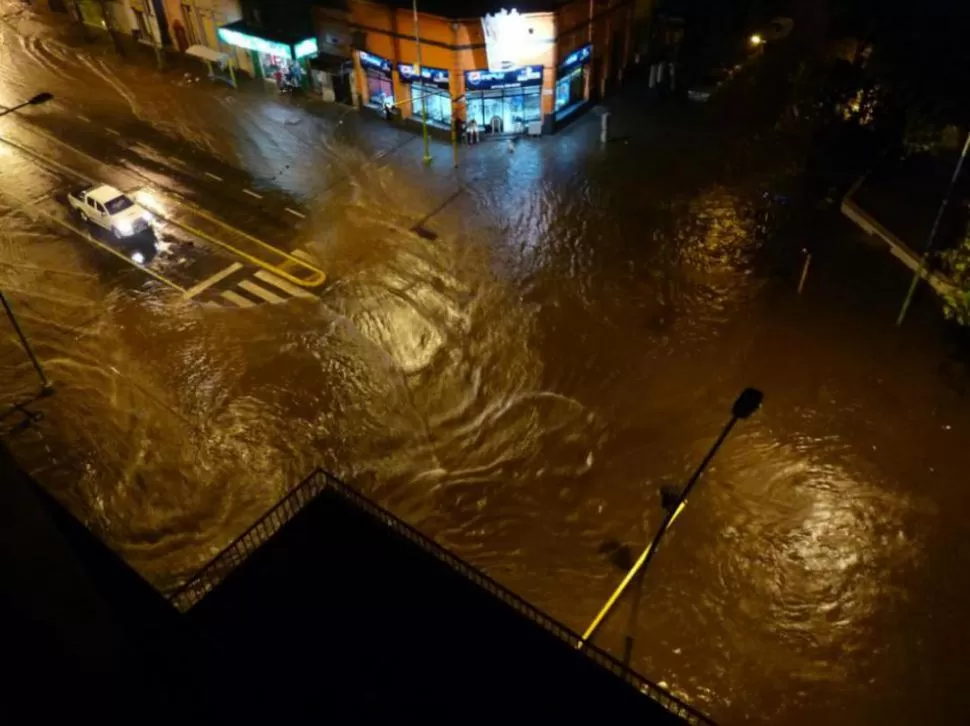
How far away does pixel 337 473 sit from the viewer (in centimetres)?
1930

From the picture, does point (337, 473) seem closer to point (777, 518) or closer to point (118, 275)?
point (777, 518)

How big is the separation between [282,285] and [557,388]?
10.5m

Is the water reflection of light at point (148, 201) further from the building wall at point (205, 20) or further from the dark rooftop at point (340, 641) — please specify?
the dark rooftop at point (340, 641)

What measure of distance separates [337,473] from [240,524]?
2.66 meters

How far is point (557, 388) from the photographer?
2148cm

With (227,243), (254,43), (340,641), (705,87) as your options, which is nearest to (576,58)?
(705,87)

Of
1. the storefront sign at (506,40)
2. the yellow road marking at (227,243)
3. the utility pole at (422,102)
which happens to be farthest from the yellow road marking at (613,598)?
the storefront sign at (506,40)

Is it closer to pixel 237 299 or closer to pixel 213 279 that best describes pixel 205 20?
pixel 213 279

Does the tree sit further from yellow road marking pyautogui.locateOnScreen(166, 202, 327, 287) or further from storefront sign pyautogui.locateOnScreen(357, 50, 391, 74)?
storefront sign pyautogui.locateOnScreen(357, 50, 391, 74)

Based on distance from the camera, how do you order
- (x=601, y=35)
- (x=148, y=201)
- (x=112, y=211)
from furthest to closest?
(x=601, y=35)
(x=148, y=201)
(x=112, y=211)

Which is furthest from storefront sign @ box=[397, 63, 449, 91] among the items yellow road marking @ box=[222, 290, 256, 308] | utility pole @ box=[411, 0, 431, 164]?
yellow road marking @ box=[222, 290, 256, 308]

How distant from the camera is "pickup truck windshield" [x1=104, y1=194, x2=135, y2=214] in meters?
27.8

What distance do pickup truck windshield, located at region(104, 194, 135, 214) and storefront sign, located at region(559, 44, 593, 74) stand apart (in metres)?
19.0

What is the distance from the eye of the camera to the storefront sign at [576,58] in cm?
3328
